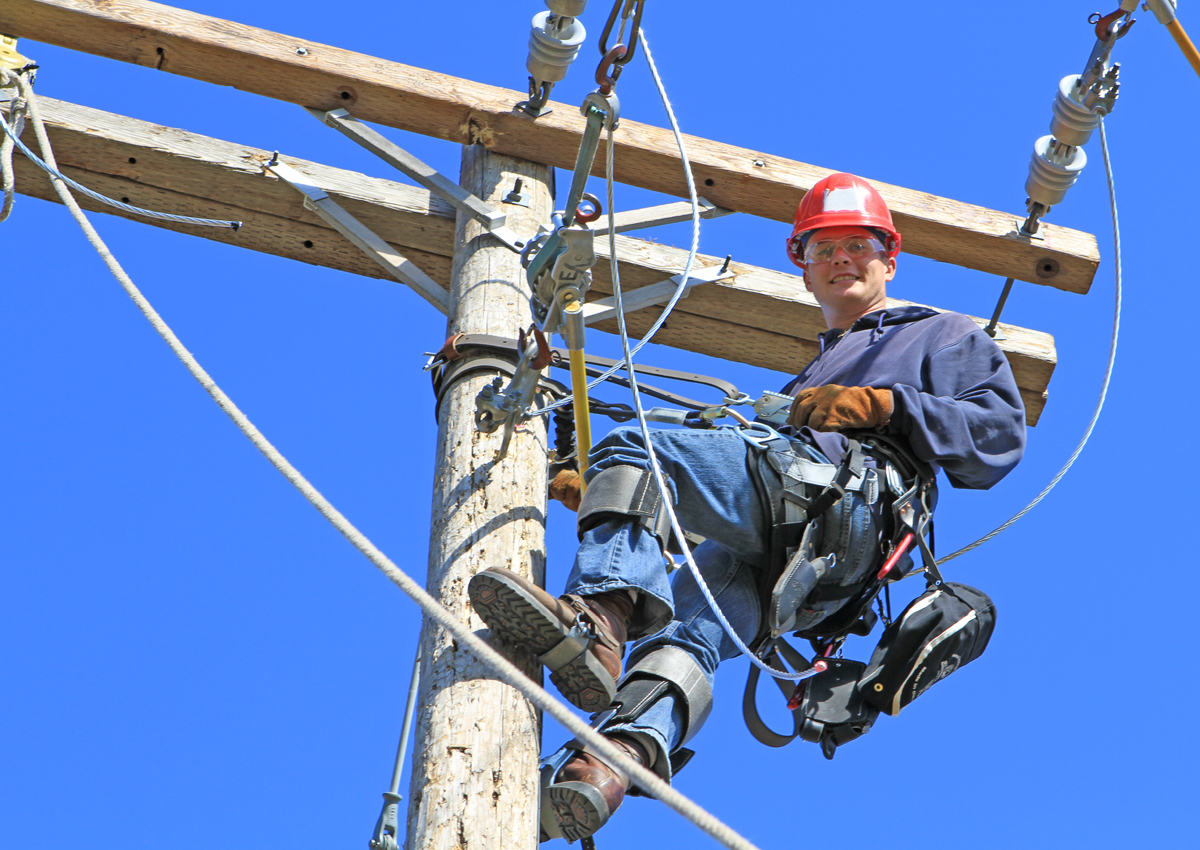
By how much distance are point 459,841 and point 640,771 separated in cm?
86

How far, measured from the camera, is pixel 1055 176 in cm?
498

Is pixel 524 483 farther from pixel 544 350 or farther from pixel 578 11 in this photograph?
pixel 578 11

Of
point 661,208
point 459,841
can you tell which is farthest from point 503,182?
point 459,841

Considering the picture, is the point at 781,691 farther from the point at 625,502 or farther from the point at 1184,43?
the point at 1184,43

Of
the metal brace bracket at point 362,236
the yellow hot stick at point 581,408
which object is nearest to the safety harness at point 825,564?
the yellow hot stick at point 581,408

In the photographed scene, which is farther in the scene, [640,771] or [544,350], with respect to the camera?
[544,350]

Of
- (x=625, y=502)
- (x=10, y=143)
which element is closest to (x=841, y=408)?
(x=625, y=502)

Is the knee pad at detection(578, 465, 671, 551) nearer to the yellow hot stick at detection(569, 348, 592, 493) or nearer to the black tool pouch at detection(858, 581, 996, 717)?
the yellow hot stick at detection(569, 348, 592, 493)

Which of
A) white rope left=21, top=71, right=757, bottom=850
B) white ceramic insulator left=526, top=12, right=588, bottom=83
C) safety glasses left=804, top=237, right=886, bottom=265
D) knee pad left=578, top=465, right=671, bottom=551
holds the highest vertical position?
white ceramic insulator left=526, top=12, right=588, bottom=83

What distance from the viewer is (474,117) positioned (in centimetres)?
476

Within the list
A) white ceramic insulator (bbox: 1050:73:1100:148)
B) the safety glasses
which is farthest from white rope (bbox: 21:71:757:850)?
white ceramic insulator (bbox: 1050:73:1100:148)

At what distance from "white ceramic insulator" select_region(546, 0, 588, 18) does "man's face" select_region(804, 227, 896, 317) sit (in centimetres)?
100

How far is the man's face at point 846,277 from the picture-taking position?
4.43 m

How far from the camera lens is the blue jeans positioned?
3377 millimetres
